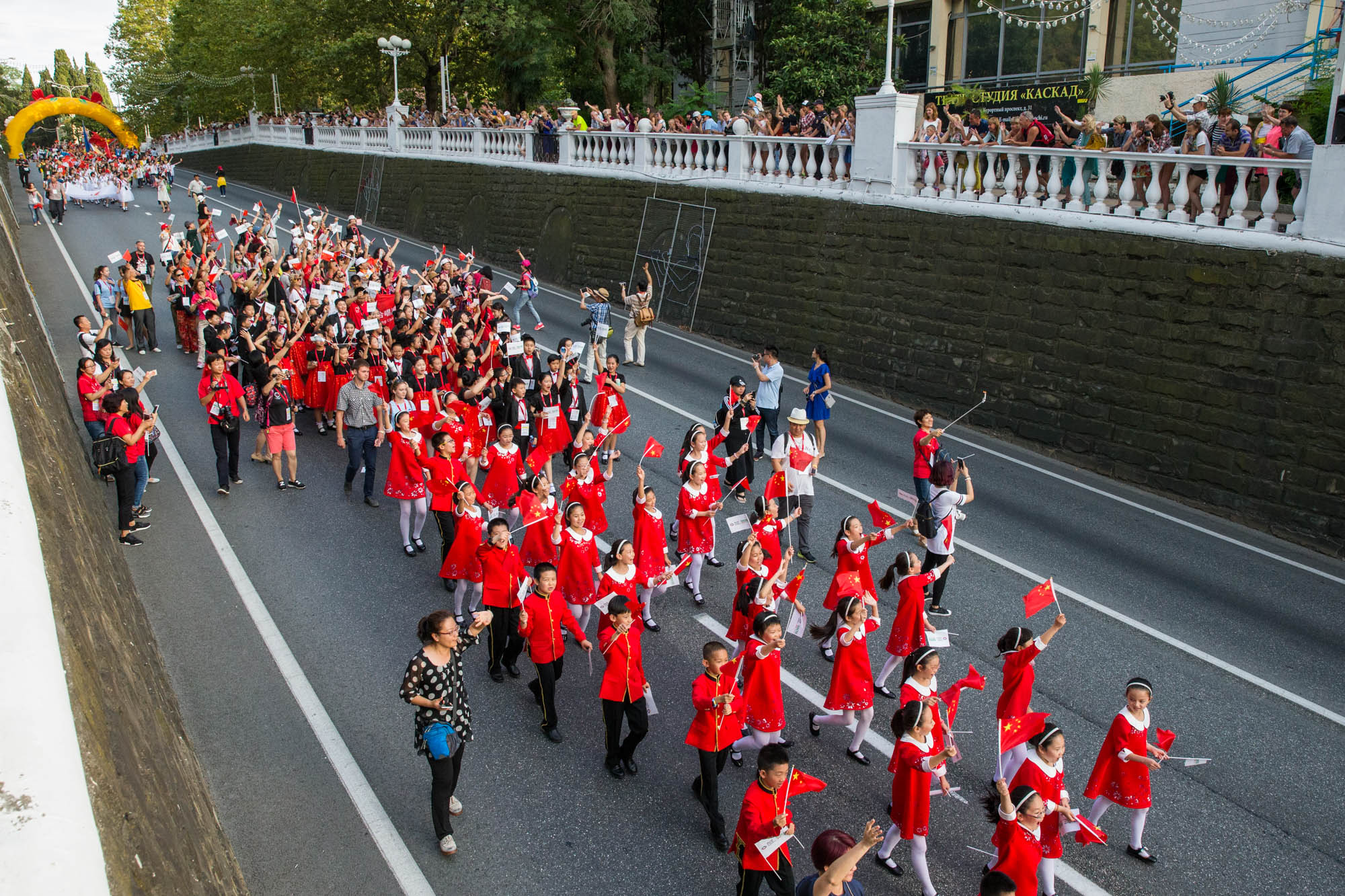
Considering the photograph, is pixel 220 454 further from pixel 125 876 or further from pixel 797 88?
pixel 797 88

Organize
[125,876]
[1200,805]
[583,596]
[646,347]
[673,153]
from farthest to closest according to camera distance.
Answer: [673,153] → [646,347] → [583,596] → [1200,805] → [125,876]

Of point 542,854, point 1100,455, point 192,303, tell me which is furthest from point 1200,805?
point 192,303

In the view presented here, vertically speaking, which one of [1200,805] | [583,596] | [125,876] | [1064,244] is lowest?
[1200,805]

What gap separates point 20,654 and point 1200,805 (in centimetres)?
697

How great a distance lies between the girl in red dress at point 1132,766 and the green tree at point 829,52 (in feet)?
78.1

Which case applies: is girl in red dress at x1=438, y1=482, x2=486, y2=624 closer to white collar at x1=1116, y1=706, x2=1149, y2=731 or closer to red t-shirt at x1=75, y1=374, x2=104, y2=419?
red t-shirt at x1=75, y1=374, x2=104, y2=419

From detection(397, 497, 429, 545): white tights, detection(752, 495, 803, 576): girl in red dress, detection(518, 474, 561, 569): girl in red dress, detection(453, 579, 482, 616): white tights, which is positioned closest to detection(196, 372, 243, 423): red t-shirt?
detection(397, 497, 429, 545): white tights

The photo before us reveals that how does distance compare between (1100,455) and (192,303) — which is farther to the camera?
(192,303)

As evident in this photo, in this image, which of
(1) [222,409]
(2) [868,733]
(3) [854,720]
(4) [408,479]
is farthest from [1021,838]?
(1) [222,409]

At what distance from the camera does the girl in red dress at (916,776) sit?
5.89m

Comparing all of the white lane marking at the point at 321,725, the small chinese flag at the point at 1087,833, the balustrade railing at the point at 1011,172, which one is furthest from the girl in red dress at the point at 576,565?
the balustrade railing at the point at 1011,172

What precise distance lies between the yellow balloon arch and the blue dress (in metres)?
57.1

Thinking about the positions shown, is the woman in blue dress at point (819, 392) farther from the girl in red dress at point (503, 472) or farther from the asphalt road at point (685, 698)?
the girl in red dress at point (503, 472)

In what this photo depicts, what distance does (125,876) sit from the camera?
323 centimetres
